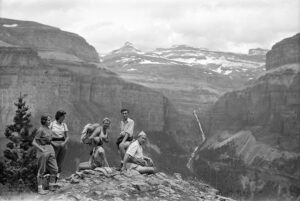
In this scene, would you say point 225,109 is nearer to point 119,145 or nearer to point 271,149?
point 271,149

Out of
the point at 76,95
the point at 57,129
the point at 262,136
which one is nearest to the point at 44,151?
the point at 57,129

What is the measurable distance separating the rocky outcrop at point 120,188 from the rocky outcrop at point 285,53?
165 meters

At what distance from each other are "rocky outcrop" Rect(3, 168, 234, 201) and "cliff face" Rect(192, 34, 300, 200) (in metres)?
104

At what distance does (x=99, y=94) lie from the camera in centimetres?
16925

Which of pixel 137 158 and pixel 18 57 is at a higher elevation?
pixel 18 57

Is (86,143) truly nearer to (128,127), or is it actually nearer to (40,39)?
(128,127)

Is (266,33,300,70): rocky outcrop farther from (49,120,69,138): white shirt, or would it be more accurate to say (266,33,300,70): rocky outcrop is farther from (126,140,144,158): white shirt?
(49,120,69,138): white shirt

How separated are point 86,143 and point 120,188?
123 inches

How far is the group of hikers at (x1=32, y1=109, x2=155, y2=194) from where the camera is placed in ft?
75.5

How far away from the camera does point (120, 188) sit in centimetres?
2291

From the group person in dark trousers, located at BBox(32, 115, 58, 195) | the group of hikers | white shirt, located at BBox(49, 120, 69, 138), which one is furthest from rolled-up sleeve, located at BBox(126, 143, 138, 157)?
person in dark trousers, located at BBox(32, 115, 58, 195)

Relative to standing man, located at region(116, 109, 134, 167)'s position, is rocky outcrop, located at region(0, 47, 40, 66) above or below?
above

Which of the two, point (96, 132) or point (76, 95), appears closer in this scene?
point (96, 132)

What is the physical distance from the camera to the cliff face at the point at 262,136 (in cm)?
14012
